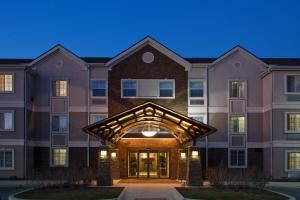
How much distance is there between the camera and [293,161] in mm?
37125

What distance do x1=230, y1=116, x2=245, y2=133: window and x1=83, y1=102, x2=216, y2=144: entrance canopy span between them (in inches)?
221

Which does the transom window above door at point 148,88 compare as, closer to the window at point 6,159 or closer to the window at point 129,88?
the window at point 129,88

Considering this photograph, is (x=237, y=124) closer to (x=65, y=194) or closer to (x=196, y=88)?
(x=196, y=88)

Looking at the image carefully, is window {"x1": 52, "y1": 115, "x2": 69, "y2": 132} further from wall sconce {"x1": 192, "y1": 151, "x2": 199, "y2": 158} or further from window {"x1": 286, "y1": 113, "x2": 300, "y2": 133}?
window {"x1": 286, "y1": 113, "x2": 300, "y2": 133}

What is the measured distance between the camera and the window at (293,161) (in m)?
36.9

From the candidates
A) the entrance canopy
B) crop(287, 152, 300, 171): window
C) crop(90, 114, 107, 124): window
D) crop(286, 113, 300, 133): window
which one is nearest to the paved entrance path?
the entrance canopy

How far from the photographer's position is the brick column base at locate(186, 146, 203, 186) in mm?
30812

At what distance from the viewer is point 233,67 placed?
130 feet

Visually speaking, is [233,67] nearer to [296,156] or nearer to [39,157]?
[296,156]

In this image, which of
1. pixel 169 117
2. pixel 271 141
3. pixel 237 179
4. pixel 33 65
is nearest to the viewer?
pixel 237 179

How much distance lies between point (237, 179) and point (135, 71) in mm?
14267

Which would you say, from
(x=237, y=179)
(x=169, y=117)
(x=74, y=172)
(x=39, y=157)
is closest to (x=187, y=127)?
(x=169, y=117)

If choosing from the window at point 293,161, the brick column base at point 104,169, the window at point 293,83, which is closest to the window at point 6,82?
the brick column base at point 104,169

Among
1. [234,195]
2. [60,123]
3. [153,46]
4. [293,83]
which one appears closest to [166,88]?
[153,46]
